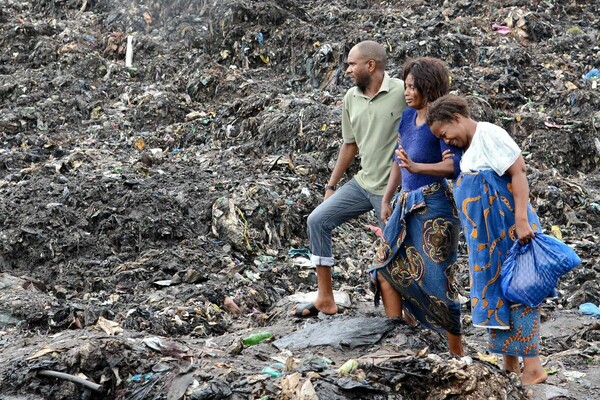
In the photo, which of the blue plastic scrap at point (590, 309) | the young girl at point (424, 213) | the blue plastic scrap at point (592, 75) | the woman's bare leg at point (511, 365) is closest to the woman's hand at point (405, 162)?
the young girl at point (424, 213)

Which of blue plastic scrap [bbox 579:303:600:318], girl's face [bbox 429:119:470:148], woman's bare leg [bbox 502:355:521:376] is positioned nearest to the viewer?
girl's face [bbox 429:119:470:148]

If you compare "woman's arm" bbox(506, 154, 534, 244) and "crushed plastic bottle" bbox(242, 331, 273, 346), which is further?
"crushed plastic bottle" bbox(242, 331, 273, 346)

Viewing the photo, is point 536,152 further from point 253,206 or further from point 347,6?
point 347,6

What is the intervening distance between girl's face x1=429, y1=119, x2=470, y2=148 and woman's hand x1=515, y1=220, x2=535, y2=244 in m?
0.42

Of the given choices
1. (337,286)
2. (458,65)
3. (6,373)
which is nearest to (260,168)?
(337,286)

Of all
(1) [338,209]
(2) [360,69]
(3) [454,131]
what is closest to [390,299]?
(1) [338,209]

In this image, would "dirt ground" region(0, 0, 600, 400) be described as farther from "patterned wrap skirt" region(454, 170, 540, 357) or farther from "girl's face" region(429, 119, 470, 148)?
"girl's face" region(429, 119, 470, 148)

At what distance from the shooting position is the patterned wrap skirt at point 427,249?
12.1 ft

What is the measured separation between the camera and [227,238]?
21.3 ft

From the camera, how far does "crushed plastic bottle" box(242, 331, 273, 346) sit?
13.8 ft

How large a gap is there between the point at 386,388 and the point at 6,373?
1.68 metres

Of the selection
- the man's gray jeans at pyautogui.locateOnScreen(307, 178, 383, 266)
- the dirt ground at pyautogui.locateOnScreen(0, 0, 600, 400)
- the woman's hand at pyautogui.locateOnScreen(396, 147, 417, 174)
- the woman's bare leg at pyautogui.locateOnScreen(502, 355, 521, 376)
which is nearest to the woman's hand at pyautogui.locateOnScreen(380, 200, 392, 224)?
the man's gray jeans at pyautogui.locateOnScreen(307, 178, 383, 266)

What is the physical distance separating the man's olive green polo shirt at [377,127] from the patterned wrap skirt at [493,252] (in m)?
0.50

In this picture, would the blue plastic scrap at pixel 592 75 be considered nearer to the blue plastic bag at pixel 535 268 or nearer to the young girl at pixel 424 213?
the young girl at pixel 424 213
